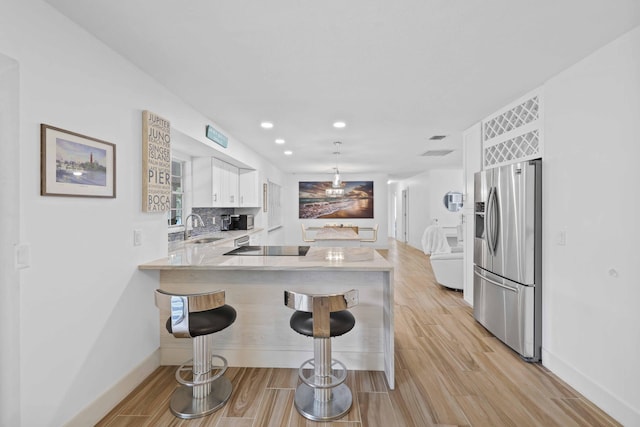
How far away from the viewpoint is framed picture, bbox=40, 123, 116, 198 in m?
1.61

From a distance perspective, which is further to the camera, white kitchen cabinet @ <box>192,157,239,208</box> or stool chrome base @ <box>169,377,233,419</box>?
white kitchen cabinet @ <box>192,157,239,208</box>

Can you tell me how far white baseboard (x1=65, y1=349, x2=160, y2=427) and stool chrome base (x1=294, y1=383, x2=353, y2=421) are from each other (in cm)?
125

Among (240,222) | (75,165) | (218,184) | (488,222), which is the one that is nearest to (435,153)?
(488,222)

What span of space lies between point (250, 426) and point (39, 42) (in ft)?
8.14

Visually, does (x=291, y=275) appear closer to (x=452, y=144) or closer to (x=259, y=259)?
(x=259, y=259)

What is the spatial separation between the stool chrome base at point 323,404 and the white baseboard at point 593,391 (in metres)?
1.72

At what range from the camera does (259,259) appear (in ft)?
8.30

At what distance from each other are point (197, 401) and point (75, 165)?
1.73 metres

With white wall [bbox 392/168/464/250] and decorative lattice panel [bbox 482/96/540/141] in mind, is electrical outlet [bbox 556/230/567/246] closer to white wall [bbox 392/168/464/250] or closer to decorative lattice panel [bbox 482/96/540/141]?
decorative lattice panel [bbox 482/96/540/141]

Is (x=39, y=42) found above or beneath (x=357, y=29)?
beneath

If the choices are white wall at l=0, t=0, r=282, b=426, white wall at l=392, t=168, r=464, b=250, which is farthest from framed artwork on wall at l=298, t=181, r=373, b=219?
white wall at l=0, t=0, r=282, b=426

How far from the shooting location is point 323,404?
2.05 metres

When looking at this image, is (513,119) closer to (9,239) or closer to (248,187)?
(9,239)

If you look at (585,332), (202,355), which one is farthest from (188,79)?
(585,332)
